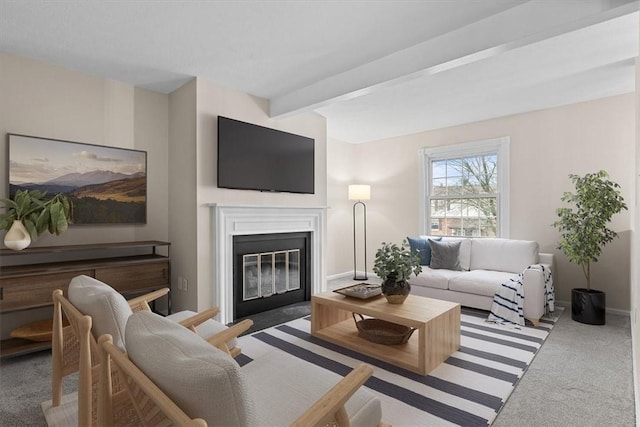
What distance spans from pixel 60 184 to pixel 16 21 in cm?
127

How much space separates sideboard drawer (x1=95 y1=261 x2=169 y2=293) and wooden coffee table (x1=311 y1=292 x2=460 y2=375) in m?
1.46

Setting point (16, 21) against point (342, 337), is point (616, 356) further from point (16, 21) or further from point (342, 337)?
point (16, 21)

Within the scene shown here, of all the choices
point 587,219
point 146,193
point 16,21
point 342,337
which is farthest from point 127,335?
point 587,219

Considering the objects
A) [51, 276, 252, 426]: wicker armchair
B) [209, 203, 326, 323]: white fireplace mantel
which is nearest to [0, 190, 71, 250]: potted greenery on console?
[51, 276, 252, 426]: wicker armchair

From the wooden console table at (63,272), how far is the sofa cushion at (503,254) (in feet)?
11.9

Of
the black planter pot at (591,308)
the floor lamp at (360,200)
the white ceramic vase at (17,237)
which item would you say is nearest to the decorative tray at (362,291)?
the black planter pot at (591,308)

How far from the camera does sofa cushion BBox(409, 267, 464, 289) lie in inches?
154

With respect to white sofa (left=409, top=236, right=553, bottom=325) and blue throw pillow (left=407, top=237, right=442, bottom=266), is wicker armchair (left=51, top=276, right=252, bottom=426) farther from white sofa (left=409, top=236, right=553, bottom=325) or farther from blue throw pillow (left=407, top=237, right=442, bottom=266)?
blue throw pillow (left=407, top=237, right=442, bottom=266)

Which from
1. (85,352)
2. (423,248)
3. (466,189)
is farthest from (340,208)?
(85,352)

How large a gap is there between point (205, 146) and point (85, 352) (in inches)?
92.9

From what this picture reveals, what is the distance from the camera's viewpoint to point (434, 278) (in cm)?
397

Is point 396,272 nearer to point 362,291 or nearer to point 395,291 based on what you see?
point 395,291

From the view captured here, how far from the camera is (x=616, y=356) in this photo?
8.36ft

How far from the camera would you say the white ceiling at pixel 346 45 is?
212 centimetres
